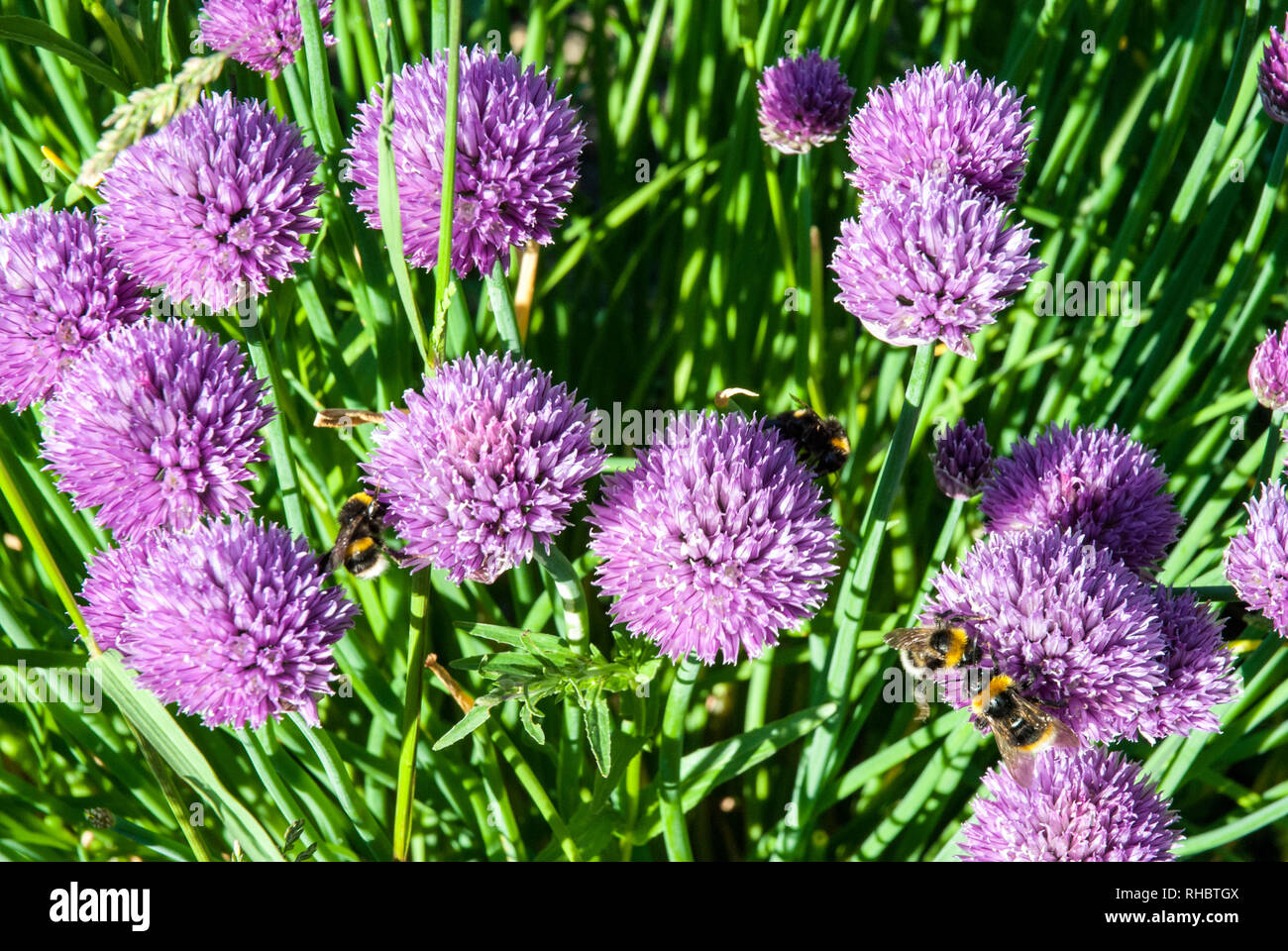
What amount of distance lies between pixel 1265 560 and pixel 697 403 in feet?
3.03

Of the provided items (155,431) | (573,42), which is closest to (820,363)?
(155,431)

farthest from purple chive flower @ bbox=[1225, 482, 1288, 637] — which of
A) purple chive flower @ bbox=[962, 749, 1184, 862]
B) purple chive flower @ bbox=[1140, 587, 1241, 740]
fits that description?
purple chive flower @ bbox=[962, 749, 1184, 862]

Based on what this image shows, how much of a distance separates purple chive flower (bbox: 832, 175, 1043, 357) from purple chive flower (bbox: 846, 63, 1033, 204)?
112 mm

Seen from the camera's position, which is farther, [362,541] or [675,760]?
[675,760]

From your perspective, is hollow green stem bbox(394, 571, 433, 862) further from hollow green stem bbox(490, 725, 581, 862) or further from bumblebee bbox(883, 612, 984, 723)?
bumblebee bbox(883, 612, 984, 723)

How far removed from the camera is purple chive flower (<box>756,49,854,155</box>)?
1383 millimetres

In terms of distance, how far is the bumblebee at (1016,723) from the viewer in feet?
3.29

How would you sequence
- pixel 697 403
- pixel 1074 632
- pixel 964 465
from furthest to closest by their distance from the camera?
1. pixel 697 403
2. pixel 964 465
3. pixel 1074 632

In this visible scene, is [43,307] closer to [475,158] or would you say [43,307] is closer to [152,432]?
[152,432]

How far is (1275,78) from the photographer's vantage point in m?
1.29

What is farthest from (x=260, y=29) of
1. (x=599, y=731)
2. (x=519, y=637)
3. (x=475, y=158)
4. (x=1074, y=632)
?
(x=1074, y=632)
